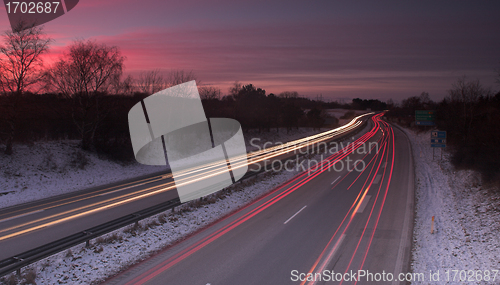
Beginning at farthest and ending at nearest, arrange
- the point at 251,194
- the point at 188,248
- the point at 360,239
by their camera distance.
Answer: the point at 251,194 → the point at 360,239 → the point at 188,248

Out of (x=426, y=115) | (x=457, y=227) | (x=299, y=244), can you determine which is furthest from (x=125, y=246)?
(x=426, y=115)

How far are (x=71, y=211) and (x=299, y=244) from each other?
39.9 ft

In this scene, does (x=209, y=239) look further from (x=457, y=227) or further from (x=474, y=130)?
(x=474, y=130)

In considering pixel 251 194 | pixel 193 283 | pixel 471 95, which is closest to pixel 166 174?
pixel 251 194

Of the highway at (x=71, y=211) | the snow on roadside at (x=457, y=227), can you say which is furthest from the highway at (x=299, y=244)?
the highway at (x=71, y=211)

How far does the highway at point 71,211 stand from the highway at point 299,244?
4776 millimetres

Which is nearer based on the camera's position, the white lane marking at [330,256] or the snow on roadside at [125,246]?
the snow on roadside at [125,246]

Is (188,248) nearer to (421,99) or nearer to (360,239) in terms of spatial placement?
(360,239)

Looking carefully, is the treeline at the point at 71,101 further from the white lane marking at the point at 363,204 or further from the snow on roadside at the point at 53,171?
the white lane marking at the point at 363,204

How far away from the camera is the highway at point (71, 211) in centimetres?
1129

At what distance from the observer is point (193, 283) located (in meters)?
8.44

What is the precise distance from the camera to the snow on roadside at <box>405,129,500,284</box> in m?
9.79

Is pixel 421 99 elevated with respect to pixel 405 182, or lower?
elevated

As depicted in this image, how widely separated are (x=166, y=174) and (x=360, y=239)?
1946cm
